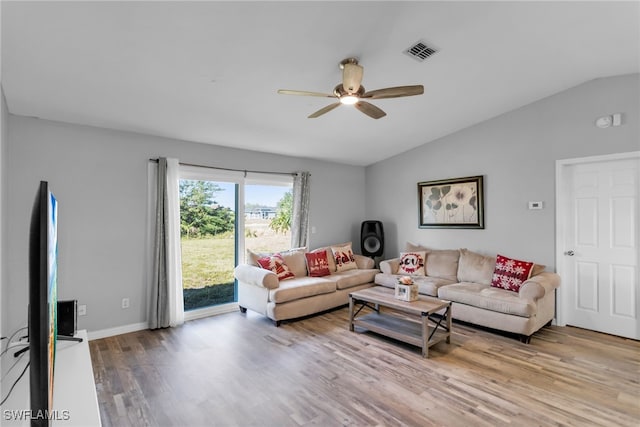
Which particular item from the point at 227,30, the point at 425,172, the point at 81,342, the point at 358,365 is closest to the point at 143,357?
the point at 81,342

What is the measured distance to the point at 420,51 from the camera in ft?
9.39

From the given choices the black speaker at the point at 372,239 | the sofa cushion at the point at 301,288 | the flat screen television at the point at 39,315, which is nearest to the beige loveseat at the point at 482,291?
the black speaker at the point at 372,239

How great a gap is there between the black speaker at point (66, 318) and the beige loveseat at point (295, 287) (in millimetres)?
2219

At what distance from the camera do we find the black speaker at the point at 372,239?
5.84 metres

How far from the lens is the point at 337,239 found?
608cm

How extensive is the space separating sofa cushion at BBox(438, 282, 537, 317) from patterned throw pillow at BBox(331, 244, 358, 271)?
→ 1577 millimetres

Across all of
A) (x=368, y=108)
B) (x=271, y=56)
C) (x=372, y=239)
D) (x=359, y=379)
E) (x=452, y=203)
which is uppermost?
(x=271, y=56)

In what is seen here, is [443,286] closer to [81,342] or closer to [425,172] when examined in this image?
[425,172]

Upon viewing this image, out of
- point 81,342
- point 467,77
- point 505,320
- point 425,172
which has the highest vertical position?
point 467,77

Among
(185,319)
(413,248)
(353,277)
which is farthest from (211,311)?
(413,248)

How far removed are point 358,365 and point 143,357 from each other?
6.90 ft

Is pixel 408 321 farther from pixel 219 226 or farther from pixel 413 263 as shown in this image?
pixel 219 226

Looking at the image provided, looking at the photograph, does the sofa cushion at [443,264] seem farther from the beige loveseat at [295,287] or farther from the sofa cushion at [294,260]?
the sofa cushion at [294,260]

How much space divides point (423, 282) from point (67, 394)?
4.01 m
